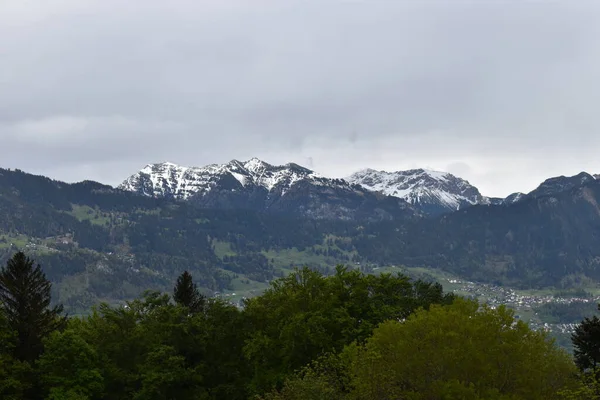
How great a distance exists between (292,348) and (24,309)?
1469 inches

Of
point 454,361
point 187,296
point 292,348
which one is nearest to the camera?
point 454,361

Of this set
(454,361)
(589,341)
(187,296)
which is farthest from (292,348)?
(589,341)

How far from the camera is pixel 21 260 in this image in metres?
90.8

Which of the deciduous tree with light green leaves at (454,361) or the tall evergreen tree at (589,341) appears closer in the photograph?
the deciduous tree with light green leaves at (454,361)

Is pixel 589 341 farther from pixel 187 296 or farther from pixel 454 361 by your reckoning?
pixel 187 296

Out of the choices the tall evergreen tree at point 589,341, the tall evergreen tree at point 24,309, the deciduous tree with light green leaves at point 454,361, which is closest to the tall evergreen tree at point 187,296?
the tall evergreen tree at point 24,309

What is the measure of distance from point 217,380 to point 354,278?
26116 mm

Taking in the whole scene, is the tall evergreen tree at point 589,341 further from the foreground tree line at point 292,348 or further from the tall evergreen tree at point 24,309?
the tall evergreen tree at point 24,309

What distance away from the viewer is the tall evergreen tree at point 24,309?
88125 mm

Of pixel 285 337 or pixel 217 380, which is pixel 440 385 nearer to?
pixel 285 337

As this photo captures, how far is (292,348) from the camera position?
89.2 m

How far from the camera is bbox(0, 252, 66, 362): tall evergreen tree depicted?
88125 mm

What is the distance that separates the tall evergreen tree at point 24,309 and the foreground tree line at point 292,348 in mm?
154

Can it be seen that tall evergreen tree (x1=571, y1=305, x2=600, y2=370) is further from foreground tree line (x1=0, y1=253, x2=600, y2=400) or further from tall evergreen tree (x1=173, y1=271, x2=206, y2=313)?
tall evergreen tree (x1=173, y1=271, x2=206, y2=313)
